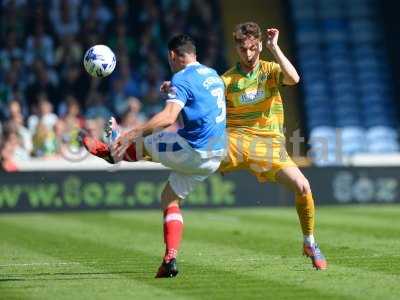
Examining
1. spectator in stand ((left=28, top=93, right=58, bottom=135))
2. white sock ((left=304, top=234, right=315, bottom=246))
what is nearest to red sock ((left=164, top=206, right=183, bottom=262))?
white sock ((left=304, top=234, right=315, bottom=246))

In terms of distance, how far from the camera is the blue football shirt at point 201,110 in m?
9.58

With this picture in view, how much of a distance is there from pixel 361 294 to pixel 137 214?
10.7 meters

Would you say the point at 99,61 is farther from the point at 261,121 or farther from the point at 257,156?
the point at 257,156

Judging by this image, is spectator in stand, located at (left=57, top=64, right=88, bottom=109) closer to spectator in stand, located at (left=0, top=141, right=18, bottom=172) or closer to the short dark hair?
spectator in stand, located at (left=0, top=141, right=18, bottom=172)

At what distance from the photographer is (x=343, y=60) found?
2588cm

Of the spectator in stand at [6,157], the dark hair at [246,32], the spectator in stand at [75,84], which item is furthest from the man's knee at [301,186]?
the spectator in stand at [75,84]

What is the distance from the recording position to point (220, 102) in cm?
984

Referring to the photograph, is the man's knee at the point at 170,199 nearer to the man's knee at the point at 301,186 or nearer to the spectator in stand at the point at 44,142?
the man's knee at the point at 301,186

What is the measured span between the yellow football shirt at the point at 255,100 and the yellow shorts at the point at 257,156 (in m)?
0.11

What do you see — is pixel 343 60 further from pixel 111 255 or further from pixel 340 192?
pixel 111 255

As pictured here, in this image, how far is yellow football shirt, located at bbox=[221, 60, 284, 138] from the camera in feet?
34.6

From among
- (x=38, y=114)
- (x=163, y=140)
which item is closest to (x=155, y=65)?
(x=38, y=114)

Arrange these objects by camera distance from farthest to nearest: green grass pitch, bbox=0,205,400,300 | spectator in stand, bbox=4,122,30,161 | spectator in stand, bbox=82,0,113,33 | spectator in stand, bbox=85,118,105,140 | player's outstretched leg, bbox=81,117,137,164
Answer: spectator in stand, bbox=82,0,113,33
spectator in stand, bbox=85,118,105,140
spectator in stand, bbox=4,122,30,161
player's outstretched leg, bbox=81,117,137,164
green grass pitch, bbox=0,205,400,300

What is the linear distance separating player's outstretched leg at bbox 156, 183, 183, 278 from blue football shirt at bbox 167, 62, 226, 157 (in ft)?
1.66
